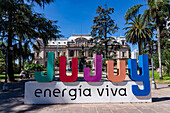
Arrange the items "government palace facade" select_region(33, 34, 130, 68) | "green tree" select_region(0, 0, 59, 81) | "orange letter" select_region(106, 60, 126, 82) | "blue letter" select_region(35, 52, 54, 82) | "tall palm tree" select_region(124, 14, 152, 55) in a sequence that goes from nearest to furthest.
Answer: "blue letter" select_region(35, 52, 54, 82)
"orange letter" select_region(106, 60, 126, 82)
"green tree" select_region(0, 0, 59, 81)
"tall palm tree" select_region(124, 14, 152, 55)
"government palace facade" select_region(33, 34, 130, 68)

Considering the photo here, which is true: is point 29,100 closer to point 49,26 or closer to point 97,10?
point 49,26

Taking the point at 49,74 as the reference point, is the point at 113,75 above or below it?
below

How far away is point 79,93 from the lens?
6.11 metres

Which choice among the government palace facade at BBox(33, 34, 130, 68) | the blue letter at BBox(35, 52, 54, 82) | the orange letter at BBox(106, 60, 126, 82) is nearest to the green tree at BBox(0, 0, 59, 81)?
the blue letter at BBox(35, 52, 54, 82)

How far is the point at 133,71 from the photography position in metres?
6.15

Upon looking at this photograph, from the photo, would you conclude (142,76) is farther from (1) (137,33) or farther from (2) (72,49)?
(2) (72,49)

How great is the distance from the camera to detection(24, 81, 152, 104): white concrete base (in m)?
6.04

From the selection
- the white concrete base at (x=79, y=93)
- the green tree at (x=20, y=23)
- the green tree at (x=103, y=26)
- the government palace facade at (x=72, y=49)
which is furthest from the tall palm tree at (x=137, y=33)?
the government palace facade at (x=72, y=49)

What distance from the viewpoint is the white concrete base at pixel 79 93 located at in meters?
6.04

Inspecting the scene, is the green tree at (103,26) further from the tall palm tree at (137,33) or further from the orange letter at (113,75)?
the orange letter at (113,75)

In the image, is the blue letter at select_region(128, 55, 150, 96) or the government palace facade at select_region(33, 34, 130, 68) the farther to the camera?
the government palace facade at select_region(33, 34, 130, 68)

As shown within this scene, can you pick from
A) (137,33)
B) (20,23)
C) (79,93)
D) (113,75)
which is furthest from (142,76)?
(137,33)

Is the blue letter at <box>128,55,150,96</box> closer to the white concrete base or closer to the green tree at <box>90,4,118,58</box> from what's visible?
the white concrete base

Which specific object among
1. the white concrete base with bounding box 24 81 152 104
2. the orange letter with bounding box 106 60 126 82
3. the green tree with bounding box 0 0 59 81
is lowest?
the white concrete base with bounding box 24 81 152 104
